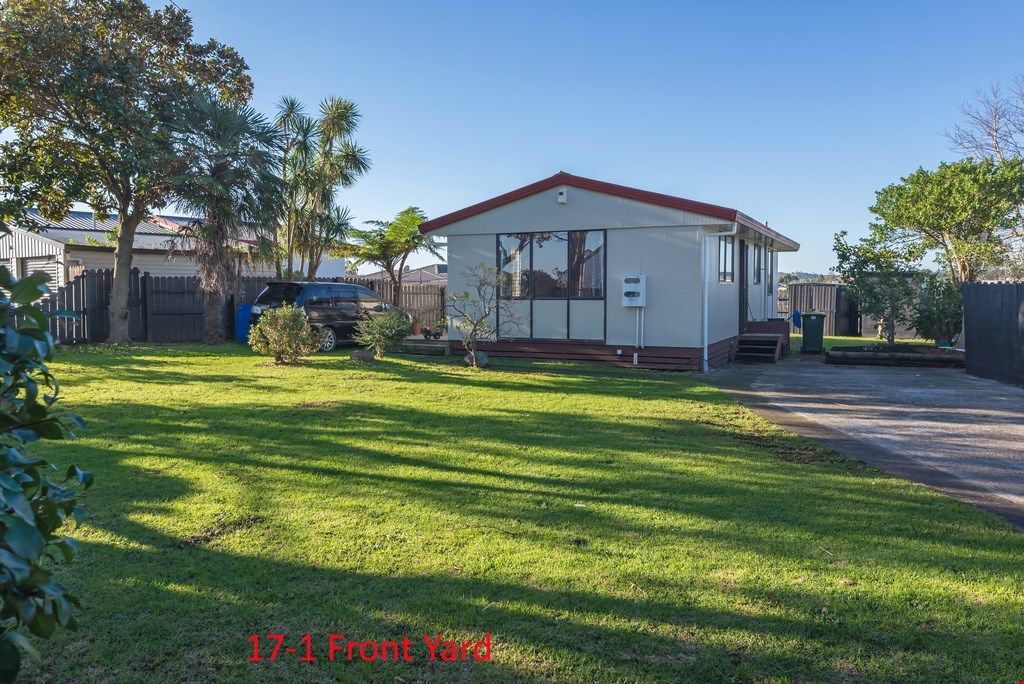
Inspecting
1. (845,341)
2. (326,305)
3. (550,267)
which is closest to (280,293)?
(326,305)

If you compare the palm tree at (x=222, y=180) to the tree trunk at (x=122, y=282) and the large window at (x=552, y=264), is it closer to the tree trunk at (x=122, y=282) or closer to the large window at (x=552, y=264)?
the tree trunk at (x=122, y=282)

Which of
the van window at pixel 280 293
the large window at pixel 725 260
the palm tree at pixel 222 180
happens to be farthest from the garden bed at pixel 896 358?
the palm tree at pixel 222 180

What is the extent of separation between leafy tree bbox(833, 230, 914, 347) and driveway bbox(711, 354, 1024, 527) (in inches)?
124

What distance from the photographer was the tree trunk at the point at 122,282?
16281mm

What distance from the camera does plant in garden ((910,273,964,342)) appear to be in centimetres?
1775

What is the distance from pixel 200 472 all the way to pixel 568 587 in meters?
3.35

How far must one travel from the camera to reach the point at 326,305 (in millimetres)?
→ 16109

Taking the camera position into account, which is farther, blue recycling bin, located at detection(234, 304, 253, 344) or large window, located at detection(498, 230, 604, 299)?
blue recycling bin, located at detection(234, 304, 253, 344)

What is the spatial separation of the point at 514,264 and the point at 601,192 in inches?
88.8

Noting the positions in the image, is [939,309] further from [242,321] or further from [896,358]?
[242,321]

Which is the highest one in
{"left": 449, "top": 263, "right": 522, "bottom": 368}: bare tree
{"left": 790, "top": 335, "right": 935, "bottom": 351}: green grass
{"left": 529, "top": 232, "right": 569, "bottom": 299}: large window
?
{"left": 529, "top": 232, "right": 569, "bottom": 299}: large window

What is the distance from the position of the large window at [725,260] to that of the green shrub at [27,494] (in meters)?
13.8

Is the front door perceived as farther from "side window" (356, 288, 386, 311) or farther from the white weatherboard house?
"side window" (356, 288, 386, 311)

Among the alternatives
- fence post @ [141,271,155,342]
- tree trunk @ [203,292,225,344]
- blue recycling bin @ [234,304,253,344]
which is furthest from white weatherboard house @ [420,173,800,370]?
fence post @ [141,271,155,342]
